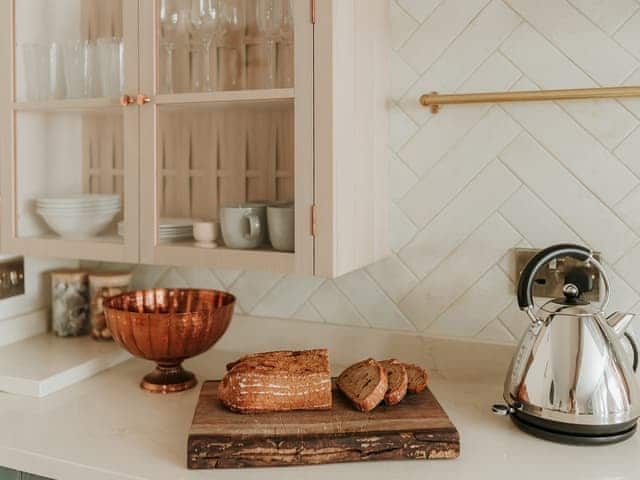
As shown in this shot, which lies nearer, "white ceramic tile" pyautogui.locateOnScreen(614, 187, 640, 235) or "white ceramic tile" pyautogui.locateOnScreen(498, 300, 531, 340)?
"white ceramic tile" pyautogui.locateOnScreen(614, 187, 640, 235)

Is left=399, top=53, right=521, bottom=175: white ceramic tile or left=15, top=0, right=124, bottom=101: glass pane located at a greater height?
left=15, top=0, right=124, bottom=101: glass pane

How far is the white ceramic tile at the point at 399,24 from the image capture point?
1598 mm

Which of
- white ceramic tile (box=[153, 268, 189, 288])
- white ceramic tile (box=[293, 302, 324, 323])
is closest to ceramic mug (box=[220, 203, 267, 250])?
white ceramic tile (box=[293, 302, 324, 323])

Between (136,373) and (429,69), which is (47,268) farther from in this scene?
(429,69)

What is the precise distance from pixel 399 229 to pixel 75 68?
869 mm

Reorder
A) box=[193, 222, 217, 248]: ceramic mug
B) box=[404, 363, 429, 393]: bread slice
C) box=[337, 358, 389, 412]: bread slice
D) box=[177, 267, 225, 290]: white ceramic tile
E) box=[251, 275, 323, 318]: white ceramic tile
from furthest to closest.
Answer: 1. box=[177, 267, 225, 290]: white ceramic tile
2. box=[251, 275, 323, 318]: white ceramic tile
3. box=[193, 222, 217, 248]: ceramic mug
4. box=[404, 363, 429, 393]: bread slice
5. box=[337, 358, 389, 412]: bread slice

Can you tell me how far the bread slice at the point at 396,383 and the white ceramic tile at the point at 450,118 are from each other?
50 cm

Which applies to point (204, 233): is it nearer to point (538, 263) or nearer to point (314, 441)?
point (314, 441)

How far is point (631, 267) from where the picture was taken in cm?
146

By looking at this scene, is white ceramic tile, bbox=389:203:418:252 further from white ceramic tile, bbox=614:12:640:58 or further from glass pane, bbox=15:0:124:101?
glass pane, bbox=15:0:124:101

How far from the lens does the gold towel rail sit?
4.62ft

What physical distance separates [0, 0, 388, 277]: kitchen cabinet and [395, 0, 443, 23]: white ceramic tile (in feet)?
0.22

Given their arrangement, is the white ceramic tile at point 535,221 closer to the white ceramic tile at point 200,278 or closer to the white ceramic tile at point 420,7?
the white ceramic tile at point 420,7

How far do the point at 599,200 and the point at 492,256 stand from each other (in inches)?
10.4
